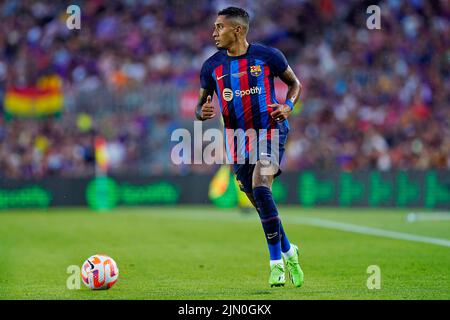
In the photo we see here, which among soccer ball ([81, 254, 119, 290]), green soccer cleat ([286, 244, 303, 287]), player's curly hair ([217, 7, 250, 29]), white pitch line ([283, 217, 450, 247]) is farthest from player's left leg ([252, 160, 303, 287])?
white pitch line ([283, 217, 450, 247])

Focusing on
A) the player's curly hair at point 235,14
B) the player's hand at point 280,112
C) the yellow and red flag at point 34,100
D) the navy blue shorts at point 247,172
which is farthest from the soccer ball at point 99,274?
the yellow and red flag at point 34,100

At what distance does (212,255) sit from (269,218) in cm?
442

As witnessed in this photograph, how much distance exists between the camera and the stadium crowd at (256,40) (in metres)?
27.6

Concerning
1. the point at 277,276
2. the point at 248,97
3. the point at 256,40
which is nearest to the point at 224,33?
the point at 248,97

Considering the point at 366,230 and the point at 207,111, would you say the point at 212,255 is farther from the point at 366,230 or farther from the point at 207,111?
the point at 366,230

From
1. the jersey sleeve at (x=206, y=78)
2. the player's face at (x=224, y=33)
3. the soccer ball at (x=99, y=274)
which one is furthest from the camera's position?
the jersey sleeve at (x=206, y=78)

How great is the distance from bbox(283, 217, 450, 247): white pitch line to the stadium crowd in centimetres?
604

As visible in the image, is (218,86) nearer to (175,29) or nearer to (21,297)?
(21,297)

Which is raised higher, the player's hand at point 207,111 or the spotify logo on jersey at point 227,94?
the spotify logo on jersey at point 227,94

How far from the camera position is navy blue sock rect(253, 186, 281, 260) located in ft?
31.1

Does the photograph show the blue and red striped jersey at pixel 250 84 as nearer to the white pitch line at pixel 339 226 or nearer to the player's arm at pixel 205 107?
the player's arm at pixel 205 107

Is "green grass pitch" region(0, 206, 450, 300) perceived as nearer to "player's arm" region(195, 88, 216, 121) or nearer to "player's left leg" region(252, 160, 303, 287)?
"player's left leg" region(252, 160, 303, 287)

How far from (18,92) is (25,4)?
4.47m

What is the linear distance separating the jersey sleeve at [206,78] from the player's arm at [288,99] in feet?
2.47
